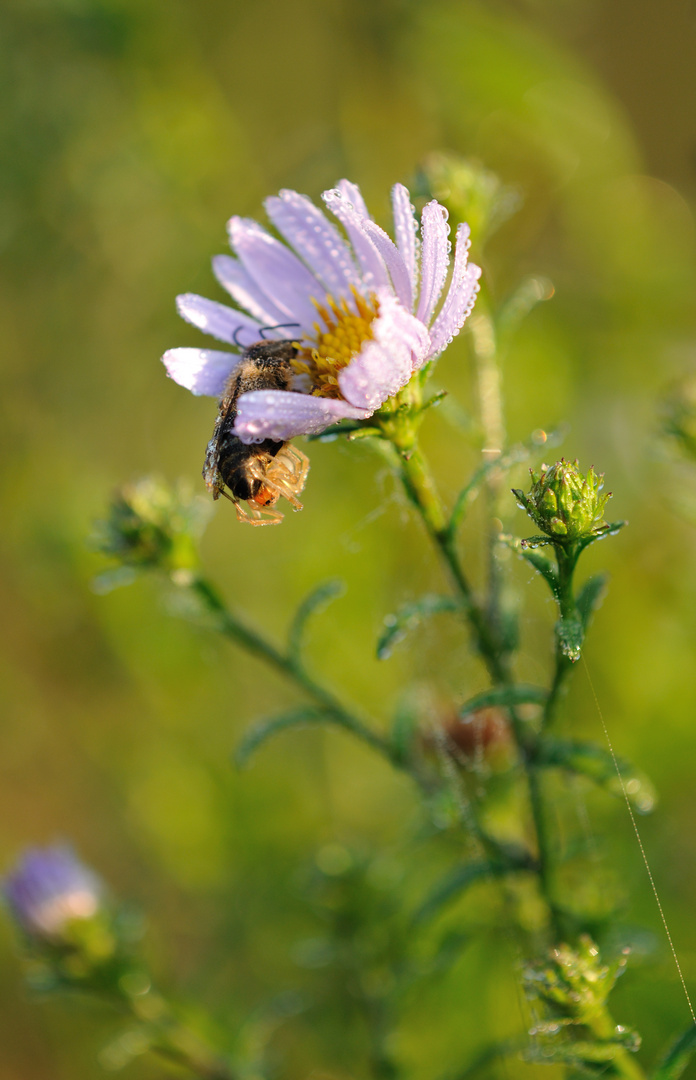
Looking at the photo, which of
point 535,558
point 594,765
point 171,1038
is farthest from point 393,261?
point 171,1038

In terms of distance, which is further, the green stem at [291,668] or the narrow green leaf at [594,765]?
the green stem at [291,668]

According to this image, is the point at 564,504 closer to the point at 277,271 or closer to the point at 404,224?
the point at 404,224

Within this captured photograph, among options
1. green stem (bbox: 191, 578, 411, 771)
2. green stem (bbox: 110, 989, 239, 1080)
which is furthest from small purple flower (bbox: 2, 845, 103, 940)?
green stem (bbox: 191, 578, 411, 771)

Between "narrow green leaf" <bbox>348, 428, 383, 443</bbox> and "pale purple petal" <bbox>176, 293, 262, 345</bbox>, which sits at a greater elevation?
"pale purple petal" <bbox>176, 293, 262, 345</bbox>

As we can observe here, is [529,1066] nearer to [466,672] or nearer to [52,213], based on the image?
[466,672]

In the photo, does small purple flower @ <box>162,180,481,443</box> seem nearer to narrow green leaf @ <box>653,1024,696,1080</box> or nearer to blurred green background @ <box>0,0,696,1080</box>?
narrow green leaf @ <box>653,1024,696,1080</box>

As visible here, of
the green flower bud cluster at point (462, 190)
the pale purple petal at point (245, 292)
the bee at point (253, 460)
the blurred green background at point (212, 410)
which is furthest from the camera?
the blurred green background at point (212, 410)

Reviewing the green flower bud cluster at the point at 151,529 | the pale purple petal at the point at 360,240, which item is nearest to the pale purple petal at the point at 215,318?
the pale purple petal at the point at 360,240

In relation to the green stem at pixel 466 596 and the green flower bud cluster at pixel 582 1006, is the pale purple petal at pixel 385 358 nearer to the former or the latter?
the green stem at pixel 466 596
